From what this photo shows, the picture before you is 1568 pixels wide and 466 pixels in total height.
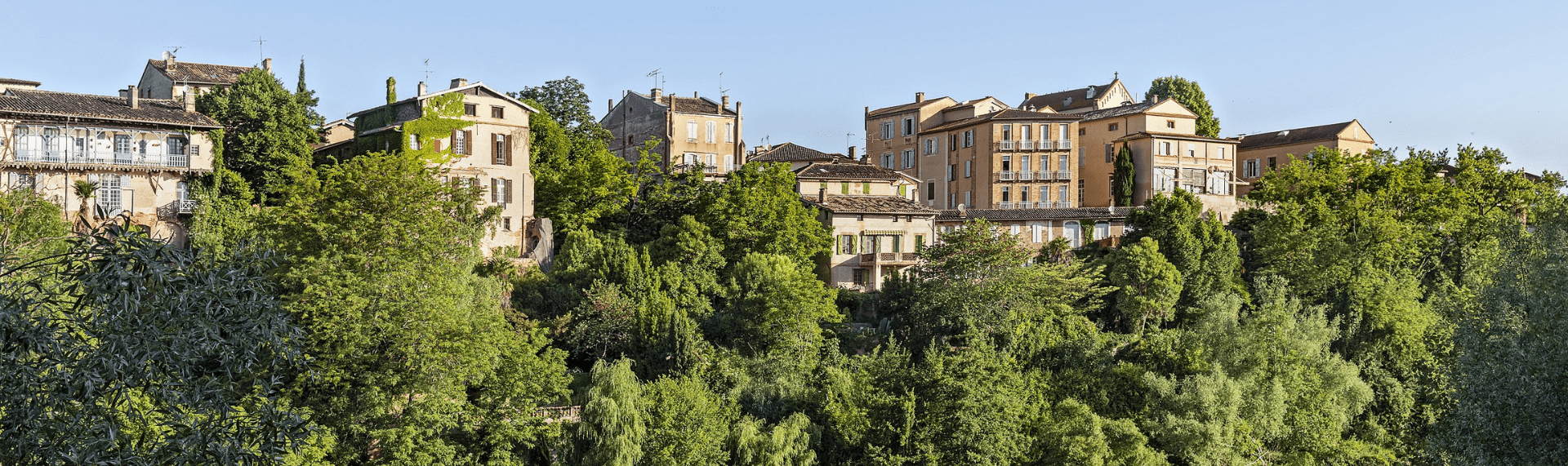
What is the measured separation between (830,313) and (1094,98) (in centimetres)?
3752

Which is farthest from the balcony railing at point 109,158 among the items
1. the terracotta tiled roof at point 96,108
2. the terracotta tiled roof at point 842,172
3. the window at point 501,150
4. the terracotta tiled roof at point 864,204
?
the terracotta tiled roof at point 864,204

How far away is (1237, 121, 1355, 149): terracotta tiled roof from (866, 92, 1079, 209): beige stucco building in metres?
14.0

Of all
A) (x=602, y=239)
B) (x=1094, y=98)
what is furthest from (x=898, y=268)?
(x=1094, y=98)

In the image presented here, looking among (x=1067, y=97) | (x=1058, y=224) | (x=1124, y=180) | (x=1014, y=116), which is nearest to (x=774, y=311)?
(x=1058, y=224)

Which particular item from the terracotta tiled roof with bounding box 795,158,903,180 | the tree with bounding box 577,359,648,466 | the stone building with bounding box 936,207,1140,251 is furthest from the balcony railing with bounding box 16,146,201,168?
the stone building with bounding box 936,207,1140,251

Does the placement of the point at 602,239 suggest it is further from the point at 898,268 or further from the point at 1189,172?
the point at 1189,172

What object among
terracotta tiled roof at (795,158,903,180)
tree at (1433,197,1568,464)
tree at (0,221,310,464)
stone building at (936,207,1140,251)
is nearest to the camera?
tree at (0,221,310,464)

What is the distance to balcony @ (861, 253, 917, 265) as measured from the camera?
53.1 metres

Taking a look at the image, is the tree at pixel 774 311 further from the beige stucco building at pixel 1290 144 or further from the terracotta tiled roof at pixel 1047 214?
the beige stucco building at pixel 1290 144

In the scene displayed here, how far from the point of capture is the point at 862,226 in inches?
2116

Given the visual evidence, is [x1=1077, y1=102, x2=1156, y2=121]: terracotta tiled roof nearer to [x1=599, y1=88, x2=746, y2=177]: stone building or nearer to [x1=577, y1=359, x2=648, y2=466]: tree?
[x1=599, y1=88, x2=746, y2=177]: stone building

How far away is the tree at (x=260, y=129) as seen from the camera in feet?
158

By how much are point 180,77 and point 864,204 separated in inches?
1224

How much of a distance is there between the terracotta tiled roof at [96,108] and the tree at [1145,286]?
116ft
